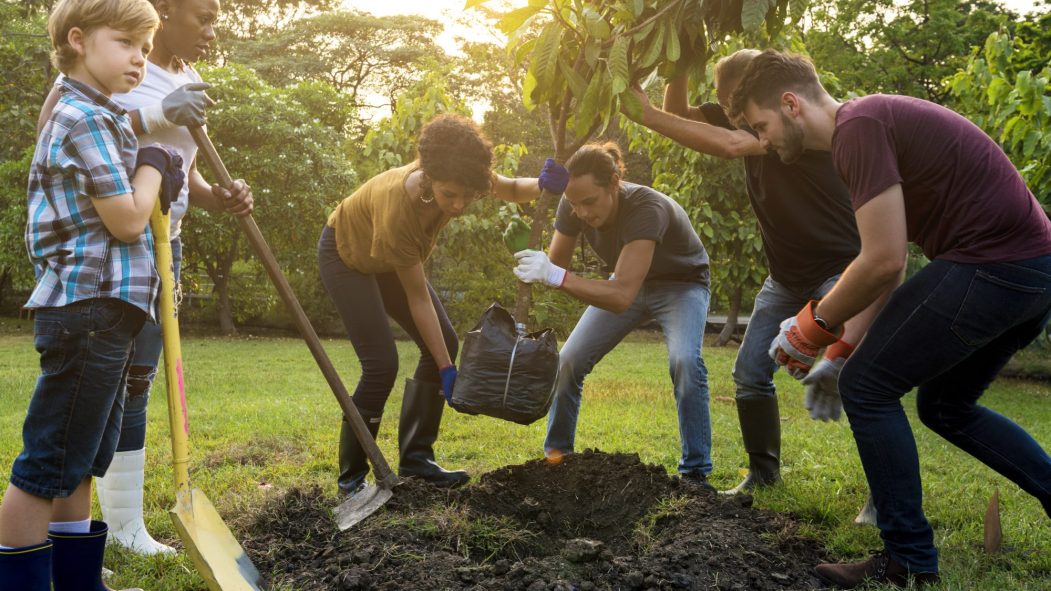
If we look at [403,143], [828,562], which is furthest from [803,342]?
[403,143]

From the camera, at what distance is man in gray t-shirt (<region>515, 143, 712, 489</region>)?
3559mm

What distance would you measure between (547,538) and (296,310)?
1.30 metres

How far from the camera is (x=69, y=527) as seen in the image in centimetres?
238

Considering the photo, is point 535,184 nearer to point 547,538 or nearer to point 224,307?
point 547,538

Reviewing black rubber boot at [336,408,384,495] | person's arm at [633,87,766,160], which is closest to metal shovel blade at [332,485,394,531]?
black rubber boot at [336,408,384,495]

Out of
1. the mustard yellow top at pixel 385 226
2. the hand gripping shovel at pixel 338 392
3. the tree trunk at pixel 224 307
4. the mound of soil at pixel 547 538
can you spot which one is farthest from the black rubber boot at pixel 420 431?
the tree trunk at pixel 224 307

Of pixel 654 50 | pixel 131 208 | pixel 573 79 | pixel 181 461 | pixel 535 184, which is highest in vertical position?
pixel 654 50

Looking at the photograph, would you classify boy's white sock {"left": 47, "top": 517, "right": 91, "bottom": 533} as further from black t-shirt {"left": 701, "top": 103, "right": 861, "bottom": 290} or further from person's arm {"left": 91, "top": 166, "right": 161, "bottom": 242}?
black t-shirt {"left": 701, "top": 103, "right": 861, "bottom": 290}

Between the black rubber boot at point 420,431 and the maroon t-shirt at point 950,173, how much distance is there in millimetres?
2143

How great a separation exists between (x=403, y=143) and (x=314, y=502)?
8640mm

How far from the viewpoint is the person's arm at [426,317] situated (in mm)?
3549

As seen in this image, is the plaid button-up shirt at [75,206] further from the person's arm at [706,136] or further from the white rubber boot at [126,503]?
the person's arm at [706,136]

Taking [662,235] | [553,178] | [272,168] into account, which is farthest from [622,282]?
[272,168]

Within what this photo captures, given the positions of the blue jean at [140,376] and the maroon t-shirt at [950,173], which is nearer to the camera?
the maroon t-shirt at [950,173]
